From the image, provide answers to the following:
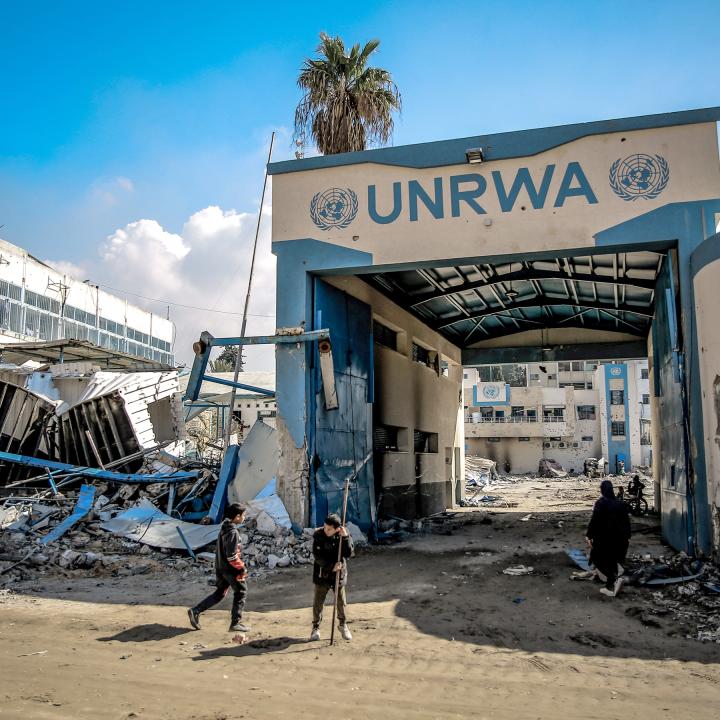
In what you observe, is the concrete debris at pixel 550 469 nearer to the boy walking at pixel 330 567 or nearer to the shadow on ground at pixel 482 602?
the shadow on ground at pixel 482 602

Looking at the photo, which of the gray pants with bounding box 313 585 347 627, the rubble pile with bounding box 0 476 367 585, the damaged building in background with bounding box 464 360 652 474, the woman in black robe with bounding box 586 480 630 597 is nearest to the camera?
the gray pants with bounding box 313 585 347 627

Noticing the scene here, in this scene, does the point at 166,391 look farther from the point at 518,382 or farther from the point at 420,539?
the point at 518,382

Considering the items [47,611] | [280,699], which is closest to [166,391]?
[47,611]

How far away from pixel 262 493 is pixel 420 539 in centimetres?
425

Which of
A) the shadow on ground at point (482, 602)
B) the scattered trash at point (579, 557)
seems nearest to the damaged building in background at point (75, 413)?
the shadow on ground at point (482, 602)

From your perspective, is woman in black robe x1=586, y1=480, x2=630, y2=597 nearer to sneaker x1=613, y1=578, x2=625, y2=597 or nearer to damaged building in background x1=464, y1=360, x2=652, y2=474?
sneaker x1=613, y1=578, x2=625, y2=597

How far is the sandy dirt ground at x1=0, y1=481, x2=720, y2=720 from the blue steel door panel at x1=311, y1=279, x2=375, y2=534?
3.09 metres

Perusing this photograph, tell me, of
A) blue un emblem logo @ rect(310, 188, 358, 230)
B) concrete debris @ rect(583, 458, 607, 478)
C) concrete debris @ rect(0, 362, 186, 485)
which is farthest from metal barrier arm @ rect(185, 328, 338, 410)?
concrete debris @ rect(583, 458, 607, 478)

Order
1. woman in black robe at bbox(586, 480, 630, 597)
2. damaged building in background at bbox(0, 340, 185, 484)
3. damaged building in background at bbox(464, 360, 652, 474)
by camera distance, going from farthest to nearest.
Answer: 1. damaged building in background at bbox(464, 360, 652, 474)
2. damaged building in background at bbox(0, 340, 185, 484)
3. woman in black robe at bbox(586, 480, 630, 597)

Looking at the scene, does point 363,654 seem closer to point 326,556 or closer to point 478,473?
point 326,556

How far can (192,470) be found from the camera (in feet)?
50.5

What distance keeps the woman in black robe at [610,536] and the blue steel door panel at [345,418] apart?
5536 millimetres

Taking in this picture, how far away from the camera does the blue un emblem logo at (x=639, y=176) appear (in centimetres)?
1172

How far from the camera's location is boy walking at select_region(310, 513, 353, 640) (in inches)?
273
